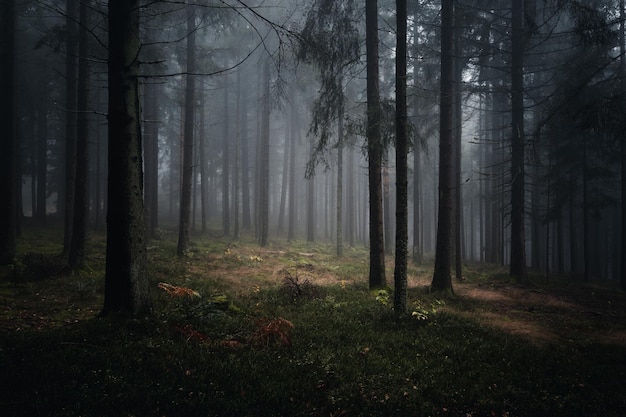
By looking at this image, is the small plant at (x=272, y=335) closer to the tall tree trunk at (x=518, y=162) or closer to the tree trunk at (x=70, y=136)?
the tree trunk at (x=70, y=136)

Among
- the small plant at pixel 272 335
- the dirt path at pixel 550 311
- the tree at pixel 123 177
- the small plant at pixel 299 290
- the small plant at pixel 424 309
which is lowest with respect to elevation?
the dirt path at pixel 550 311

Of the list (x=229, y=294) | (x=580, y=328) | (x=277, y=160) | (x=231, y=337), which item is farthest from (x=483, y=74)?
(x=277, y=160)

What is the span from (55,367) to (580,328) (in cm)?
1103

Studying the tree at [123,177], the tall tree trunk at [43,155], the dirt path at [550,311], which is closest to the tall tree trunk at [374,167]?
the dirt path at [550,311]

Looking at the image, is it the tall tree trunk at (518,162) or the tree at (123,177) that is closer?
the tree at (123,177)

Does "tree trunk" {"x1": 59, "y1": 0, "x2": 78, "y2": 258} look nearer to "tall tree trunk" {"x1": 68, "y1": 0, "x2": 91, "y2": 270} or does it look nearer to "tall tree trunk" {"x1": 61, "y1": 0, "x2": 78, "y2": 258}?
"tall tree trunk" {"x1": 61, "y1": 0, "x2": 78, "y2": 258}

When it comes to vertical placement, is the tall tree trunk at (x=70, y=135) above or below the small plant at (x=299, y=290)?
above

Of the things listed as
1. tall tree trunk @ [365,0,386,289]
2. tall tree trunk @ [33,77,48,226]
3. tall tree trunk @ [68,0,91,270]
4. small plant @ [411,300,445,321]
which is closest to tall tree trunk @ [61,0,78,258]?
tall tree trunk @ [68,0,91,270]

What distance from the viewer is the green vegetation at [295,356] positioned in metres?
3.86

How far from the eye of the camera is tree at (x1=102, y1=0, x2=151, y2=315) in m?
5.98

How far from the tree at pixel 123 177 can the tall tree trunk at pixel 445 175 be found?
940 cm

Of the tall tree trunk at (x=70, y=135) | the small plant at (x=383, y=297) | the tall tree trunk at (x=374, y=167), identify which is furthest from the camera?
the tall tree trunk at (x=70, y=135)

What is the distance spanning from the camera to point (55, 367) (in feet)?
13.6

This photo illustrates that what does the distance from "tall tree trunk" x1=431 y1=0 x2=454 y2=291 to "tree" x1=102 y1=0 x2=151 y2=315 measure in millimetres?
9395
